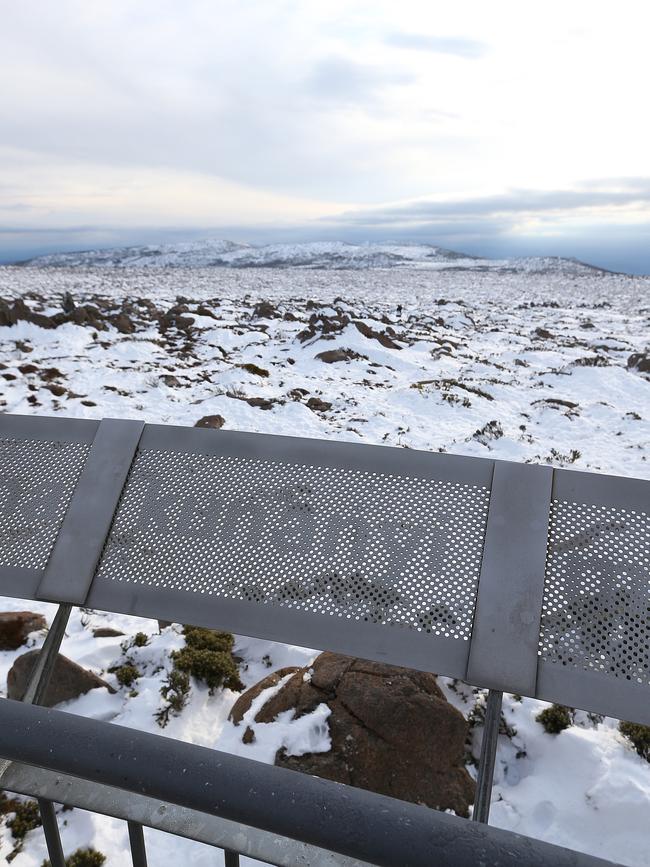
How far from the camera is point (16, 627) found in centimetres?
399

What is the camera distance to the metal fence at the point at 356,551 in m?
2.11

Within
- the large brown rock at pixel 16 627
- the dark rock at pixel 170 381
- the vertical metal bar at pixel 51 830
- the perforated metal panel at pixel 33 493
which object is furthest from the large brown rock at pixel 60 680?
the dark rock at pixel 170 381

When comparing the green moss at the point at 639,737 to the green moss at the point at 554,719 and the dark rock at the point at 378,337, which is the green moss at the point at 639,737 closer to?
the green moss at the point at 554,719

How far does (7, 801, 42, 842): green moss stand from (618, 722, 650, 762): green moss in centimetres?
330

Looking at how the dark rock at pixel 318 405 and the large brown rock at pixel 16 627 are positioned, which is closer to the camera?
the large brown rock at pixel 16 627

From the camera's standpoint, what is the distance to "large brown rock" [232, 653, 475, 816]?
2.80 metres

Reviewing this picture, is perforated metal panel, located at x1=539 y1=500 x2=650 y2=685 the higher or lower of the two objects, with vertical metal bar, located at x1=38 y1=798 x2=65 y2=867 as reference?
higher

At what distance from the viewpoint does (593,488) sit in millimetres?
2361

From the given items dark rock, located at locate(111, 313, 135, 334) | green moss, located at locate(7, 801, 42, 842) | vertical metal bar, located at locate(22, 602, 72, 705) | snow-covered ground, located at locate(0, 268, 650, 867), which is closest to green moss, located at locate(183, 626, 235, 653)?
snow-covered ground, located at locate(0, 268, 650, 867)

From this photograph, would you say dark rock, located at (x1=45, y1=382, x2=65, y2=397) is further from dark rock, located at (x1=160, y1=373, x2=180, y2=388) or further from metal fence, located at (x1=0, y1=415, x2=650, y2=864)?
metal fence, located at (x1=0, y1=415, x2=650, y2=864)

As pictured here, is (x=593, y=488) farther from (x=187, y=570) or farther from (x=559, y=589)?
(x=187, y=570)

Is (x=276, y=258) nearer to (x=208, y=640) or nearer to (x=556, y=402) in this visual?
(x=556, y=402)

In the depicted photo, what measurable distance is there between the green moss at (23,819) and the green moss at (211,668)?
1.10 m

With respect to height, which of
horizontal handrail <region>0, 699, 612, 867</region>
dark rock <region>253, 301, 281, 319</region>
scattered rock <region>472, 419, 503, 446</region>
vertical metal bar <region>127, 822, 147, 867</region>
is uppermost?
dark rock <region>253, 301, 281, 319</region>
